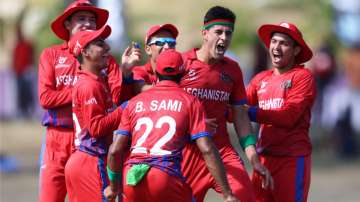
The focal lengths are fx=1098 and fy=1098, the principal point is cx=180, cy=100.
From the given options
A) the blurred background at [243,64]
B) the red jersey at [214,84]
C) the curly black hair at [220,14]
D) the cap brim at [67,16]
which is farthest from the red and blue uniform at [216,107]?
the blurred background at [243,64]

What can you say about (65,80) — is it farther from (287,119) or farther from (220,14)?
(287,119)

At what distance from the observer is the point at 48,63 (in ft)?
36.3

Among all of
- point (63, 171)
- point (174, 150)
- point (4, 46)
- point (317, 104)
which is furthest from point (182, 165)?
point (4, 46)

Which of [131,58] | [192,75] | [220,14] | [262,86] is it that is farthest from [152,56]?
[262,86]

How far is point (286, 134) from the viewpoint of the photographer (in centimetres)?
1088

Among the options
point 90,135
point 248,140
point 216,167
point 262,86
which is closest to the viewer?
point 216,167

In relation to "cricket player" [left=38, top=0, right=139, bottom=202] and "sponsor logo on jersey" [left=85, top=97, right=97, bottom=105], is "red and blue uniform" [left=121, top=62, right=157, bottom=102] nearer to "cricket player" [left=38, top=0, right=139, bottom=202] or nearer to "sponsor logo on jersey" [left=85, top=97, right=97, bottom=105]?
"sponsor logo on jersey" [left=85, top=97, right=97, bottom=105]

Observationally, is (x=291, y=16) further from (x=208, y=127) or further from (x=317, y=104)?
(x=208, y=127)

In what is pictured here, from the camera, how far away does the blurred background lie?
2070 centimetres

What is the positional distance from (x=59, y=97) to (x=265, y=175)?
217 cm

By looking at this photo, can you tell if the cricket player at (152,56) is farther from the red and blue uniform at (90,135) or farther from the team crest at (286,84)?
the team crest at (286,84)

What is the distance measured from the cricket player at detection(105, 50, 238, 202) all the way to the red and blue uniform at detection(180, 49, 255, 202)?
0.61 metres

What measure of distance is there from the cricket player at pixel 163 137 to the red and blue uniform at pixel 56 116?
1409 mm

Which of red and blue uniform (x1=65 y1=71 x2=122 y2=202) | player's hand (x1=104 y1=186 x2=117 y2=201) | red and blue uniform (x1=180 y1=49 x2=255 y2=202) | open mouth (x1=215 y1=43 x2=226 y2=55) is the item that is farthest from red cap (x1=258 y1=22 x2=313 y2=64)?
player's hand (x1=104 y1=186 x2=117 y2=201)
